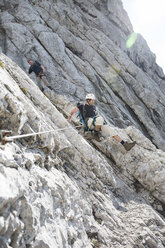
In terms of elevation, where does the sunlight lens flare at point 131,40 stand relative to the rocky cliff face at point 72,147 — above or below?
above

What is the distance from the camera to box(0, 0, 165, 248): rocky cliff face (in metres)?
4.93

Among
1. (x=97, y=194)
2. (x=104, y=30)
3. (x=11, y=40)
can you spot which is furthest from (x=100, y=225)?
(x=104, y=30)

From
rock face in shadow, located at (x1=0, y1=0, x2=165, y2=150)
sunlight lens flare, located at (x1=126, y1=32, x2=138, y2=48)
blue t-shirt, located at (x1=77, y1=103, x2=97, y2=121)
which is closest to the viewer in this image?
blue t-shirt, located at (x1=77, y1=103, x2=97, y2=121)

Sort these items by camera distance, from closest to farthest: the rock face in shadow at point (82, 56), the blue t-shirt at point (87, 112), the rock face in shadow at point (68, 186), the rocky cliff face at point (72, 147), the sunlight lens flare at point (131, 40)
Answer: the rock face in shadow at point (68, 186) < the rocky cliff face at point (72, 147) < the blue t-shirt at point (87, 112) < the rock face in shadow at point (82, 56) < the sunlight lens flare at point (131, 40)

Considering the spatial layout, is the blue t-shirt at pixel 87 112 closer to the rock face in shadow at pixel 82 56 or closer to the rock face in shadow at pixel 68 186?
the rock face in shadow at pixel 68 186

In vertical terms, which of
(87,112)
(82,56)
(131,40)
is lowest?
(87,112)

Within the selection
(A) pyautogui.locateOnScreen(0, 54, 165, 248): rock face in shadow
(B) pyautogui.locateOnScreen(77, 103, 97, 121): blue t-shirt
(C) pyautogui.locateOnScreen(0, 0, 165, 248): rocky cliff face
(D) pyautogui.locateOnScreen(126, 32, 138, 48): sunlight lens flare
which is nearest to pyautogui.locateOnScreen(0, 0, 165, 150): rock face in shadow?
(C) pyautogui.locateOnScreen(0, 0, 165, 248): rocky cliff face

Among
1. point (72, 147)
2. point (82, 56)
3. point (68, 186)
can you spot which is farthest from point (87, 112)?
point (82, 56)

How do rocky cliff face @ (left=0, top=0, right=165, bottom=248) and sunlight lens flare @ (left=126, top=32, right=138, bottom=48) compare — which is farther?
sunlight lens flare @ (left=126, top=32, right=138, bottom=48)

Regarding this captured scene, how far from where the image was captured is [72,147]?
10.6 m

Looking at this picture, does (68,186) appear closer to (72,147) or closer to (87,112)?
(72,147)

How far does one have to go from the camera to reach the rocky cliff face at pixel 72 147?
493cm

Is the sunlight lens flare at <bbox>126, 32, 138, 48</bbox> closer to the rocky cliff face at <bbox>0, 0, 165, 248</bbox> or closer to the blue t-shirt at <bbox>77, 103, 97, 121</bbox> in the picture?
the rocky cliff face at <bbox>0, 0, 165, 248</bbox>

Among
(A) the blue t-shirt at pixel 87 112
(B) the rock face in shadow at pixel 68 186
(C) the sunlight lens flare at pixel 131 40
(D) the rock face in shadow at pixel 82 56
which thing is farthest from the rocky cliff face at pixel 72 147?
(C) the sunlight lens flare at pixel 131 40
